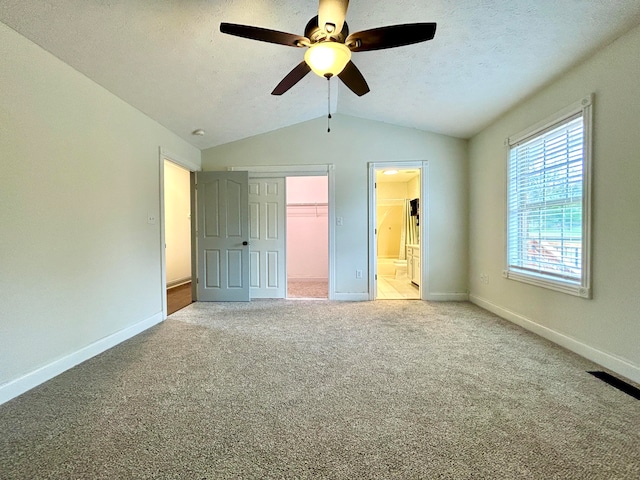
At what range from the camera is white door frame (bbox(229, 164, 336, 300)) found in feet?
14.8

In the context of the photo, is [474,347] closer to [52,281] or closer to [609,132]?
[609,132]

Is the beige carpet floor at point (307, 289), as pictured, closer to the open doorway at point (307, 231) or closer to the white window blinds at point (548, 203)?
the open doorway at point (307, 231)

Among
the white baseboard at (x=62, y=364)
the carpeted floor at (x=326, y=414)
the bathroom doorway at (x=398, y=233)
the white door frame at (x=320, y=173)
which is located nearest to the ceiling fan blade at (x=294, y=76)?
the white door frame at (x=320, y=173)

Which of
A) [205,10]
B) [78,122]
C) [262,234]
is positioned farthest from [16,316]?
[262,234]

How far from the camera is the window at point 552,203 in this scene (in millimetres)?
2406

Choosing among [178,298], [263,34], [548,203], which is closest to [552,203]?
[548,203]

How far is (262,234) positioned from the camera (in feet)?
15.5

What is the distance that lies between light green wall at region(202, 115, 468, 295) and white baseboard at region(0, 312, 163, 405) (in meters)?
→ 2.73

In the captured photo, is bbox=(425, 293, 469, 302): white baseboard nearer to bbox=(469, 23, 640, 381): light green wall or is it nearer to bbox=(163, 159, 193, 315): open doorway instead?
bbox=(469, 23, 640, 381): light green wall

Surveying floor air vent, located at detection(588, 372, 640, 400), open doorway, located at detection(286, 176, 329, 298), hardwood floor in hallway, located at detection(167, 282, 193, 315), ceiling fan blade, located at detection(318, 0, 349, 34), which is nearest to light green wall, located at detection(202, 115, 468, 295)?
open doorway, located at detection(286, 176, 329, 298)

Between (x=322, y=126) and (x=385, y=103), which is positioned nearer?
(x=385, y=103)

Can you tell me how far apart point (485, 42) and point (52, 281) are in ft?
12.6

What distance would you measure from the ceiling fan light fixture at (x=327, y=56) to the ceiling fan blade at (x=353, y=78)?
253 millimetres

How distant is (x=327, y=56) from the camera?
178 cm
